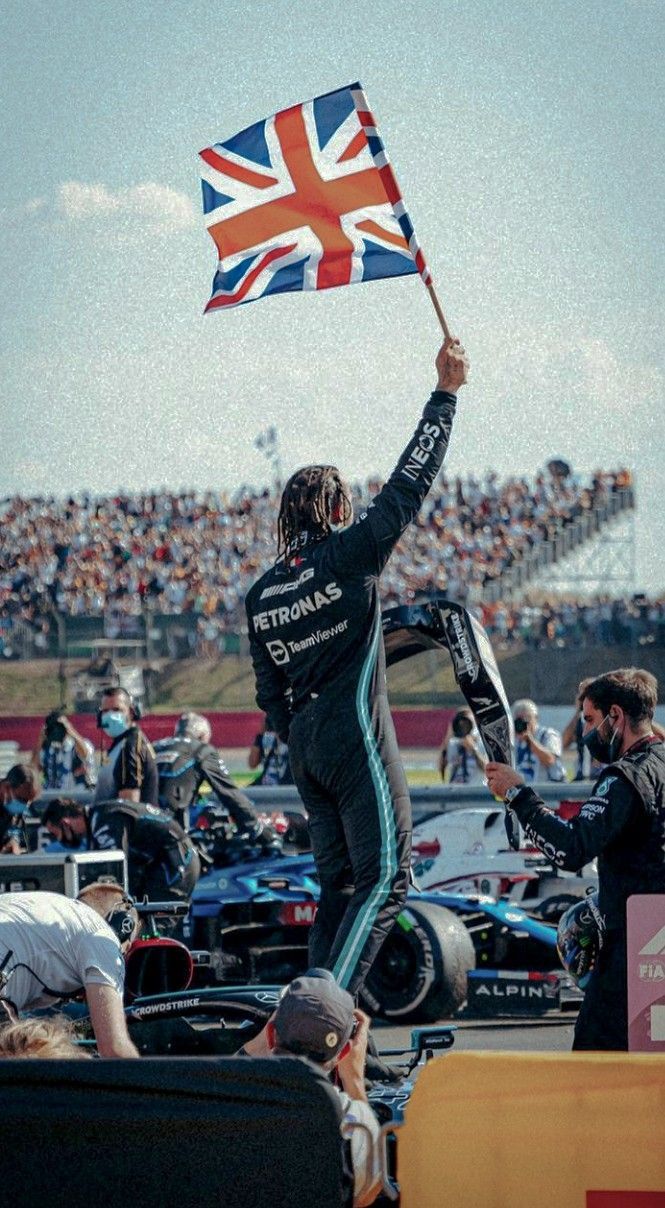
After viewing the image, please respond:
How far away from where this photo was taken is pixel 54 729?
1468 cm

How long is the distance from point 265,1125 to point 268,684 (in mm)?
2291

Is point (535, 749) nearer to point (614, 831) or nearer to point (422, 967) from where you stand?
point (422, 967)

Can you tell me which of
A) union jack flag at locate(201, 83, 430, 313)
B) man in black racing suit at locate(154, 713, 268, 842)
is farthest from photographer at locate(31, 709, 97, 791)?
union jack flag at locate(201, 83, 430, 313)

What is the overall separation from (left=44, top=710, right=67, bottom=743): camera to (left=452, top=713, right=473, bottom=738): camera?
3.36 m

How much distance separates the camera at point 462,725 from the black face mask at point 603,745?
8232 millimetres

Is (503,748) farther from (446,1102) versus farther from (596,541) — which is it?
(596,541)

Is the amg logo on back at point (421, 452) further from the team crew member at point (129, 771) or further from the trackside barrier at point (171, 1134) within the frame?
the team crew member at point (129, 771)

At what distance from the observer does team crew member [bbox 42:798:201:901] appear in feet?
28.1

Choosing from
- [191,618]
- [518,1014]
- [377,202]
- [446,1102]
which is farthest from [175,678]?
[446,1102]

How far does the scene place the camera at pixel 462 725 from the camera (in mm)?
13186

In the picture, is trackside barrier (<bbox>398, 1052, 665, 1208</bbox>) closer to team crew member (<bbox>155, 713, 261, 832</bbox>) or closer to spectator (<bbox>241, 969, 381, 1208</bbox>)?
spectator (<bbox>241, 969, 381, 1208</bbox>)

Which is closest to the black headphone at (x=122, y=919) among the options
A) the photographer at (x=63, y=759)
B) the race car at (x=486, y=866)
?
the race car at (x=486, y=866)

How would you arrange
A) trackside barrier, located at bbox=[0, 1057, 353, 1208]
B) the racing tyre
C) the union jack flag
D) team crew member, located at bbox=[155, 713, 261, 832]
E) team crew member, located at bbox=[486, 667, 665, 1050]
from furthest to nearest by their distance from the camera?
1. team crew member, located at bbox=[155, 713, 261, 832]
2. the racing tyre
3. the union jack flag
4. team crew member, located at bbox=[486, 667, 665, 1050]
5. trackside barrier, located at bbox=[0, 1057, 353, 1208]

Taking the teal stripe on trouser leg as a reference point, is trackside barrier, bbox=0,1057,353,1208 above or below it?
below
